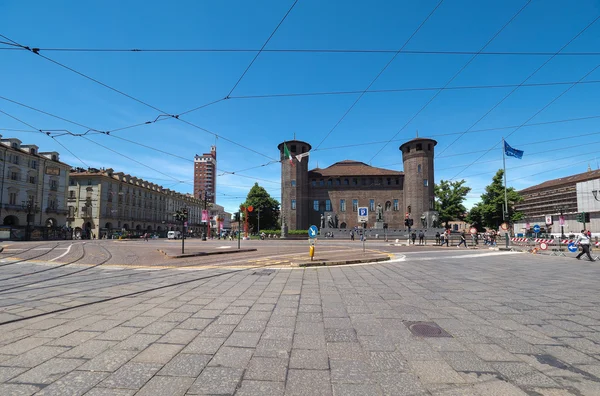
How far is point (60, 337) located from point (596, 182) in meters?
74.1

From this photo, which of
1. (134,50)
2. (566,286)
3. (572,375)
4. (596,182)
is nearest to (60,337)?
(572,375)

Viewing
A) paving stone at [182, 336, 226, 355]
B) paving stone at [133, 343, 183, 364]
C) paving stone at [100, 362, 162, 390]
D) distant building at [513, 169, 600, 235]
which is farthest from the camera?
distant building at [513, 169, 600, 235]

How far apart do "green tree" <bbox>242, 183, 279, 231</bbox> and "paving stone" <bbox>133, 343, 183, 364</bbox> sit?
2639 inches

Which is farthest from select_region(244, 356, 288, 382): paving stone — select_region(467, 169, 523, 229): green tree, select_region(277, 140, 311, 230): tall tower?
select_region(277, 140, 311, 230): tall tower

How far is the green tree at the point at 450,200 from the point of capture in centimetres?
6366

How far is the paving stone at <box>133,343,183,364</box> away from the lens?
3.40m

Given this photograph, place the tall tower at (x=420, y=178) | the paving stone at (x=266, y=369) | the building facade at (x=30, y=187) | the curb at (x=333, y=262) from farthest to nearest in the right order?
the tall tower at (x=420, y=178), the building facade at (x=30, y=187), the curb at (x=333, y=262), the paving stone at (x=266, y=369)

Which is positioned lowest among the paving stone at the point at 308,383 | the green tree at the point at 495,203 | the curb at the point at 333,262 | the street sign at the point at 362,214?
the curb at the point at 333,262

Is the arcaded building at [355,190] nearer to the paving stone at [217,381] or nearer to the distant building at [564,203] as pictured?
the distant building at [564,203]

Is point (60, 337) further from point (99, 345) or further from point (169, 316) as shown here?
point (169, 316)

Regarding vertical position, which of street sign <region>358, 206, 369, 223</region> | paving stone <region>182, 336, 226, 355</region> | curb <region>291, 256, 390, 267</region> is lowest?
curb <region>291, 256, 390, 267</region>

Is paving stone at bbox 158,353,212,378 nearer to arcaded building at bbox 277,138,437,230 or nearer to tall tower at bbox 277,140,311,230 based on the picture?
arcaded building at bbox 277,138,437,230

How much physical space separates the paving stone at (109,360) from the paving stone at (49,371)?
12cm

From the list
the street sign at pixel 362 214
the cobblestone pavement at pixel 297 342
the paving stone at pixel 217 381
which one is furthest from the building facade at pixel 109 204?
the paving stone at pixel 217 381
